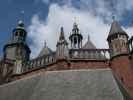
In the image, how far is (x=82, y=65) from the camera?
15281 mm

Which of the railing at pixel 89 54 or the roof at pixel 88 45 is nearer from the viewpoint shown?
the railing at pixel 89 54

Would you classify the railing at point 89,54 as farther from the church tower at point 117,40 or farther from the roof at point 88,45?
the roof at point 88,45

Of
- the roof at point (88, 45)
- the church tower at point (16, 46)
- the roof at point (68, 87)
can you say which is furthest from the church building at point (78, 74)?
the church tower at point (16, 46)

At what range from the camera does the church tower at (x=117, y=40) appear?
15602mm

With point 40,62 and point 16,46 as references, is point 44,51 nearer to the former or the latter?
point 16,46

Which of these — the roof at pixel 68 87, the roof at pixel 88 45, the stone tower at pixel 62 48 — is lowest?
the roof at pixel 68 87

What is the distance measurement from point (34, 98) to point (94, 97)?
2.97m

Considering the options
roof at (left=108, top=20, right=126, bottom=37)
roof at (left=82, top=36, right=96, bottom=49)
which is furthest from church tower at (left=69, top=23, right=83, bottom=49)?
roof at (left=108, top=20, right=126, bottom=37)

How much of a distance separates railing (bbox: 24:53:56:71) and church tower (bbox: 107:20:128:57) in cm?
404

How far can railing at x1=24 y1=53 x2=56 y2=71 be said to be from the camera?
52.8 ft

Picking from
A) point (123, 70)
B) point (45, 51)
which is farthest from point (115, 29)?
point (45, 51)

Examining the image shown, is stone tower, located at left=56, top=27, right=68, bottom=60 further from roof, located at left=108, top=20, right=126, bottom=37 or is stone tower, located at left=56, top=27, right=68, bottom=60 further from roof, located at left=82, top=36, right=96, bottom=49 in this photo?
roof, located at left=82, top=36, right=96, bottom=49

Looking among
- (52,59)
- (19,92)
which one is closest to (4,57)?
(52,59)

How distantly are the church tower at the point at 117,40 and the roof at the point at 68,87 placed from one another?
2.06 meters
